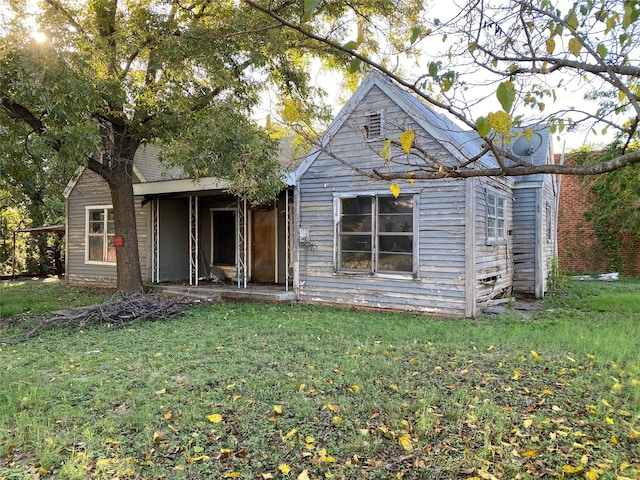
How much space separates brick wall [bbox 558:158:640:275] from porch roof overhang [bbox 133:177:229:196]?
14060 millimetres

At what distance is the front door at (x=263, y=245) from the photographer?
12.0 m

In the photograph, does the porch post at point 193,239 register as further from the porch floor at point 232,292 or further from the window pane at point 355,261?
the window pane at point 355,261

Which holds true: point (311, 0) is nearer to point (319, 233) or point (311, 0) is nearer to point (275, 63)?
point (319, 233)

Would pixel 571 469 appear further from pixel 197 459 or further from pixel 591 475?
pixel 197 459

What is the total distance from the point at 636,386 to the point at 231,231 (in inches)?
404

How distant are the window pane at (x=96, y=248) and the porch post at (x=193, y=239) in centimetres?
331

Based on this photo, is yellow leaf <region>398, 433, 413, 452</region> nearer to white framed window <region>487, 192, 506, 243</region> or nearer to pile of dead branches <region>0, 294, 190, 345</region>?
pile of dead branches <region>0, 294, 190, 345</region>

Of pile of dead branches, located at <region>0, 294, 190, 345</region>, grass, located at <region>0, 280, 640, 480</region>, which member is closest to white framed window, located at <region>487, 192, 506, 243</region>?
grass, located at <region>0, 280, 640, 480</region>

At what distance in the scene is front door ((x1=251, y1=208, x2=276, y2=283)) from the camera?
1196 cm

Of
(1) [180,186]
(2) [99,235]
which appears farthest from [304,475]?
(2) [99,235]

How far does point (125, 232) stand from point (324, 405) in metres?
8.45

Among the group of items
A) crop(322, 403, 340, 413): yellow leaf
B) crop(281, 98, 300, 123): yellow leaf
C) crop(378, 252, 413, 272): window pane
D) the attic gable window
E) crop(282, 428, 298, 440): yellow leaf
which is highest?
the attic gable window

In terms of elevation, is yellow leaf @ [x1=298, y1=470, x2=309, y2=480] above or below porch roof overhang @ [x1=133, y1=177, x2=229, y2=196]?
below

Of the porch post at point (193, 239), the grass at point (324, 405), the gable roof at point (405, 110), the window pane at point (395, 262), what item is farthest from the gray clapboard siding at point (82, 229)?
the window pane at point (395, 262)
